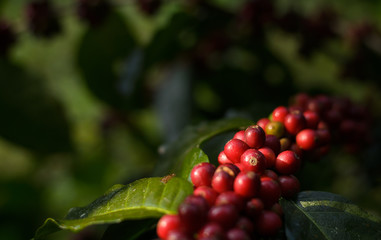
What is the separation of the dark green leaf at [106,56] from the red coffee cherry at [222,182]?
3.09 ft

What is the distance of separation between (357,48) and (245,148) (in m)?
1.03

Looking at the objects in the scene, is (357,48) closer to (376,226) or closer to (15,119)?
(376,226)

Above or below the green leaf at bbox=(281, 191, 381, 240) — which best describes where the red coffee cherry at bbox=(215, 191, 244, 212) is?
above

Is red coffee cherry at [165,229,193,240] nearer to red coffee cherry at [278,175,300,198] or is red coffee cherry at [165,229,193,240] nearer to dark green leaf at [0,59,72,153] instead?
red coffee cherry at [278,175,300,198]

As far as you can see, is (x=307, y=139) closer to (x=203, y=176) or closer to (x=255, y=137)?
(x=255, y=137)

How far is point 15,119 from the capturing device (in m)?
1.46

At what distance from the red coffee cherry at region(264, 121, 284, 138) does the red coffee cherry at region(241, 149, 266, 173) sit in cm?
13

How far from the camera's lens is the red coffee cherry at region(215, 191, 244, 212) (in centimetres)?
54

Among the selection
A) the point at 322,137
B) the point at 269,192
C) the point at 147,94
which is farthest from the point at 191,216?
the point at 147,94

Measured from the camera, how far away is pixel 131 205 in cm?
57

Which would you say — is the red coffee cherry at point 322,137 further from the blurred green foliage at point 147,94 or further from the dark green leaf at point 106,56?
the dark green leaf at point 106,56

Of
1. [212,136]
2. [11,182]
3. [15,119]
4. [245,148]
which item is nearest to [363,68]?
[212,136]

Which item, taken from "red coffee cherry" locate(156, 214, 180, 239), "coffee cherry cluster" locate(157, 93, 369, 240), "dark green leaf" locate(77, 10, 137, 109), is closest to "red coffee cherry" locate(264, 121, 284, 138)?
"coffee cherry cluster" locate(157, 93, 369, 240)

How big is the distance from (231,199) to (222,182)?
34 mm
